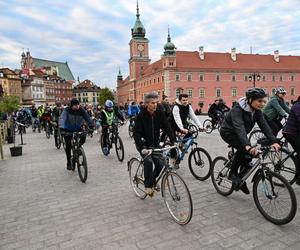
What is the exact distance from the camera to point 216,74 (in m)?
75.8

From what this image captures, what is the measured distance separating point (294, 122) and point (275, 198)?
156 cm

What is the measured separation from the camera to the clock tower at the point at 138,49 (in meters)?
96.6

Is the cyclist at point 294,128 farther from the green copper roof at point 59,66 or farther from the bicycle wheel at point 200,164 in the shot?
the green copper roof at point 59,66

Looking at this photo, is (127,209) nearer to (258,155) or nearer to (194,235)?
(194,235)

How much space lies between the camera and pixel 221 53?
80.7 m

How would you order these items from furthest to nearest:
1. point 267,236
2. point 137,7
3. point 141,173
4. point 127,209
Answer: point 137,7 < point 141,173 < point 127,209 < point 267,236

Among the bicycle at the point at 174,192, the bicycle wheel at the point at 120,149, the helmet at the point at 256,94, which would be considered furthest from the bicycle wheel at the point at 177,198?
the bicycle wheel at the point at 120,149

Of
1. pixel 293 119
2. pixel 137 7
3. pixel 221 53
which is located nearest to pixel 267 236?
pixel 293 119

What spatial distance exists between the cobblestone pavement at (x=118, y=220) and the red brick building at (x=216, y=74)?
64.6 metres

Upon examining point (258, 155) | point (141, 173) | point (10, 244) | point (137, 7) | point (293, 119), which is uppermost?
point (137, 7)

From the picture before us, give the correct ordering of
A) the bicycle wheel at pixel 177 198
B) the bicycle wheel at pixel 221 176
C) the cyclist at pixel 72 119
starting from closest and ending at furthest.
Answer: the bicycle wheel at pixel 177 198 → the bicycle wheel at pixel 221 176 → the cyclist at pixel 72 119

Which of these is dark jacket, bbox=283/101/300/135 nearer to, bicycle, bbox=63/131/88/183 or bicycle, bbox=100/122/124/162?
bicycle, bbox=63/131/88/183

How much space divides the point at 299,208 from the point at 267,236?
1.17m

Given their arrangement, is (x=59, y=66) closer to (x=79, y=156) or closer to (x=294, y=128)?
(x=79, y=156)
